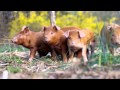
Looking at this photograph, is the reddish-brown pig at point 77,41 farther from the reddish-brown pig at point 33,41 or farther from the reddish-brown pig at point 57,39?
the reddish-brown pig at point 33,41

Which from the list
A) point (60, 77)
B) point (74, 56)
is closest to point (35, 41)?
point (74, 56)

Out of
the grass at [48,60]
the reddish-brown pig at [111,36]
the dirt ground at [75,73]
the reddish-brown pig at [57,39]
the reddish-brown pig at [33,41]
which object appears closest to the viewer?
the dirt ground at [75,73]

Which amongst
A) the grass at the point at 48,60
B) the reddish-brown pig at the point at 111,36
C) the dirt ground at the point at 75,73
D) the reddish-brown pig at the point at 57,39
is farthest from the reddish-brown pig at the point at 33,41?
the dirt ground at the point at 75,73

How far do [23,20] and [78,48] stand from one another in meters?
12.1

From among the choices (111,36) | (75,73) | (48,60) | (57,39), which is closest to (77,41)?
(57,39)

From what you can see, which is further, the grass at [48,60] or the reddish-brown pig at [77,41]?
the reddish-brown pig at [77,41]

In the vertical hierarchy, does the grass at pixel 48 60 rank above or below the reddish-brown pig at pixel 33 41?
below

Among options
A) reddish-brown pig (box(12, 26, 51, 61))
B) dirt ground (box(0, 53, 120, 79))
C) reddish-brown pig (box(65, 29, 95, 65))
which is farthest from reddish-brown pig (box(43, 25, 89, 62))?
dirt ground (box(0, 53, 120, 79))

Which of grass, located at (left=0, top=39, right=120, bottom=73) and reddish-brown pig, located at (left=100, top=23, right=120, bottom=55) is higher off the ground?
reddish-brown pig, located at (left=100, top=23, right=120, bottom=55)

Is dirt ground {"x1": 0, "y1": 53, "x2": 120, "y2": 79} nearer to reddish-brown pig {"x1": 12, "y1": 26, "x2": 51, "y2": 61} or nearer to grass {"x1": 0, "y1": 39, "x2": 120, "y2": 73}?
grass {"x1": 0, "y1": 39, "x2": 120, "y2": 73}

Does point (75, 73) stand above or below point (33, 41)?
below

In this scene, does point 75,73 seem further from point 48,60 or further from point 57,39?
point 48,60
